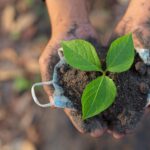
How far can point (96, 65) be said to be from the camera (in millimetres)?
1124

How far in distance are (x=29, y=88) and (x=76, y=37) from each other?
0.74 metres

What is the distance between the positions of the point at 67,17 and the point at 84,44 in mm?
393

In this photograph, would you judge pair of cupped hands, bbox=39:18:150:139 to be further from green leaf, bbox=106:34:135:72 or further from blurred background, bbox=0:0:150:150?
blurred background, bbox=0:0:150:150

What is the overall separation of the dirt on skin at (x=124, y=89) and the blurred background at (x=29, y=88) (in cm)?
58

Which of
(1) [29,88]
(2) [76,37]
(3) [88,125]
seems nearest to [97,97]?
(3) [88,125]

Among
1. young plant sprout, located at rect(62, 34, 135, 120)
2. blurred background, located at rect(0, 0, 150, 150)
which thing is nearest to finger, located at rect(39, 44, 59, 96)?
young plant sprout, located at rect(62, 34, 135, 120)

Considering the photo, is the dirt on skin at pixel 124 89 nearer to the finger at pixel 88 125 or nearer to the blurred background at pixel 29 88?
the finger at pixel 88 125

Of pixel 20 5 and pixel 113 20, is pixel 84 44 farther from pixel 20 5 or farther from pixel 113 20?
pixel 20 5

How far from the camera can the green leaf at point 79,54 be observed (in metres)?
1.09

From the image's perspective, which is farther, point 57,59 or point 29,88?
point 29,88

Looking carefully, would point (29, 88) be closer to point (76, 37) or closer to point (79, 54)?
point (76, 37)

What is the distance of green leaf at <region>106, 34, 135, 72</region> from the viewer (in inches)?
42.3

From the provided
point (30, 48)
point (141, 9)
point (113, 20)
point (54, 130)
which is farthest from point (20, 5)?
point (141, 9)

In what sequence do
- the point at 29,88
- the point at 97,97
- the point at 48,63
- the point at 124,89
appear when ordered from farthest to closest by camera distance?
the point at 29,88 < the point at 48,63 < the point at 124,89 < the point at 97,97
